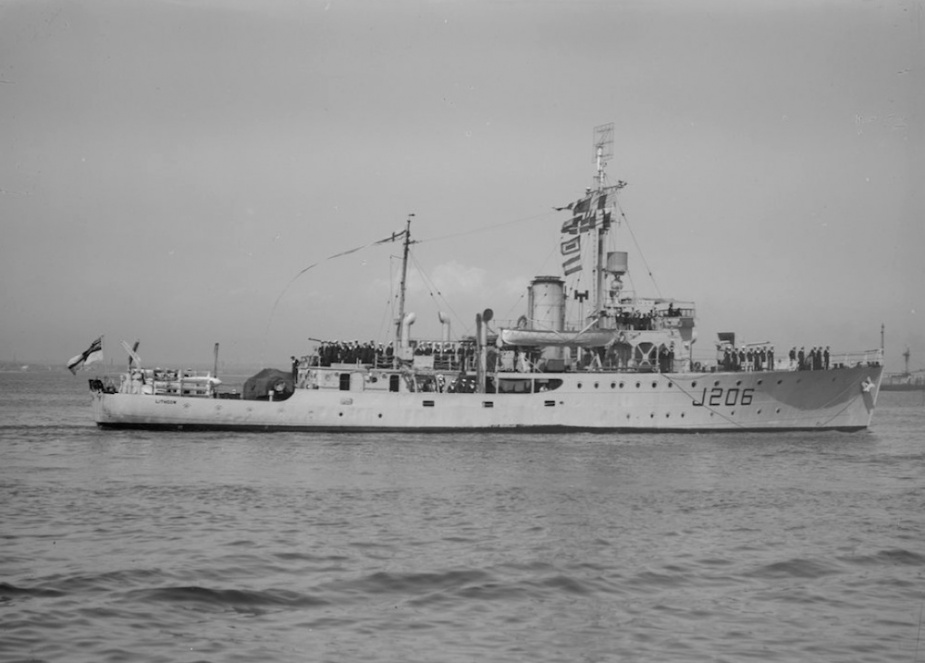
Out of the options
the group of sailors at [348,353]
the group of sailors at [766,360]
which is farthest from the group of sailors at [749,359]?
the group of sailors at [348,353]

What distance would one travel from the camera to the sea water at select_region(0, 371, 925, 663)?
1308 cm

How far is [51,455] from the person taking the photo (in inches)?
1415

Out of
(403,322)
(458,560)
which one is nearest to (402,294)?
(403,322)


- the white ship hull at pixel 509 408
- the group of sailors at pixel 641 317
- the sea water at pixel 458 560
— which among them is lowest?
the sea water at pixel 458 560

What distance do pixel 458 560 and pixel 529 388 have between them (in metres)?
29.9

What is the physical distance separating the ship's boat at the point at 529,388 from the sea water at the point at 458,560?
1165 centimetres

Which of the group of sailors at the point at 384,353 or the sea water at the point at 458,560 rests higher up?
the group of sailors at the point at 384,353

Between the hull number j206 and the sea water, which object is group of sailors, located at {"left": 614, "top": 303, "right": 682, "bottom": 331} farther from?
the sea water

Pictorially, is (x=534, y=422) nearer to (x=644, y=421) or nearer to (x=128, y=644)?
(x=644, y=421)

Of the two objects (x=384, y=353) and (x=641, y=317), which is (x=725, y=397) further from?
(x=384, y=353)

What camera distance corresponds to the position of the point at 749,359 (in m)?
47.2

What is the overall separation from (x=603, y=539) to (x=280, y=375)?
31.7m

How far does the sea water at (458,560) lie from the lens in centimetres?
1308

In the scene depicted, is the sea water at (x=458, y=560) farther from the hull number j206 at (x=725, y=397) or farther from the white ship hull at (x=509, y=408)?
the hull number j206 at (x=725, y=397)
